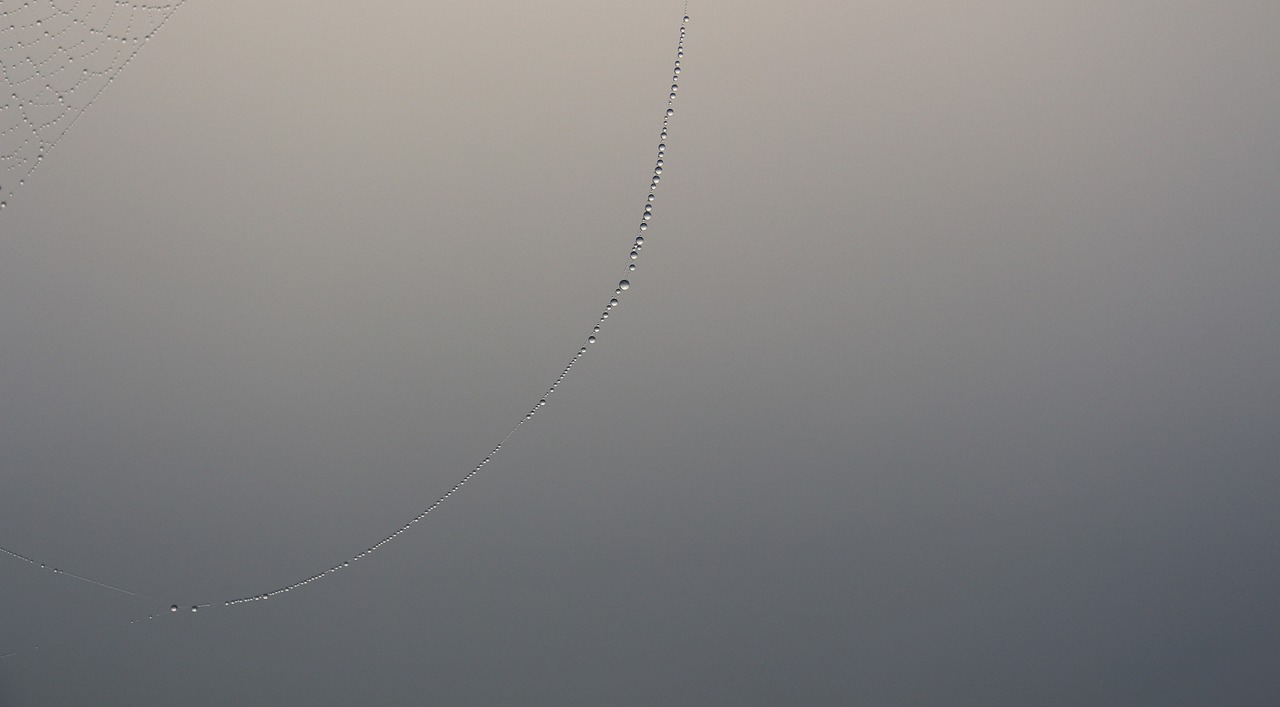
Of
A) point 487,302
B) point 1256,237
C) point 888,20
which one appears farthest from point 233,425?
point 1256,237

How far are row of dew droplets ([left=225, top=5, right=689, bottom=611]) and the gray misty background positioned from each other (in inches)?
0.6

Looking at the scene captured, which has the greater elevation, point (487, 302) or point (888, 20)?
point (888, 20)

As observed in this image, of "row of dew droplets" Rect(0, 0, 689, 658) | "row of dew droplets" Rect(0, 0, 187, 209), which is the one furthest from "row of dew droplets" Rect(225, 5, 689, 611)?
"row of dew droplets" Rect(0, 0, 187, 209)

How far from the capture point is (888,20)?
1378 mm

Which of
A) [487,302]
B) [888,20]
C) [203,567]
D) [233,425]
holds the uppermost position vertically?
[888,20]

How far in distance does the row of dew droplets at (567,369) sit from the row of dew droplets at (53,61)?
758mm

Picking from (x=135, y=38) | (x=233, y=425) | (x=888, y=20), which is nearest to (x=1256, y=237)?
(x=888, y=20)

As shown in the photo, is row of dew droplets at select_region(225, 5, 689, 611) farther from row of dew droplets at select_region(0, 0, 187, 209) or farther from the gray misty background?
row of dew droplets at select_region(0, 0, 187, 209)

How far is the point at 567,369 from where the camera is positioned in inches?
57.6

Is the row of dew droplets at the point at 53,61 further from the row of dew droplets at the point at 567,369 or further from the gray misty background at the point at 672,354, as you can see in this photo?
the row of dew droplets at the point at 567,369

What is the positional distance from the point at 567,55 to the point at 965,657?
114cm

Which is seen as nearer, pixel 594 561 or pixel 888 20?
pixel 888 20

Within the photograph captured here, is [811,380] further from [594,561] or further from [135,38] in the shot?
[135,38]

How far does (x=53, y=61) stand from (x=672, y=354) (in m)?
1.07
